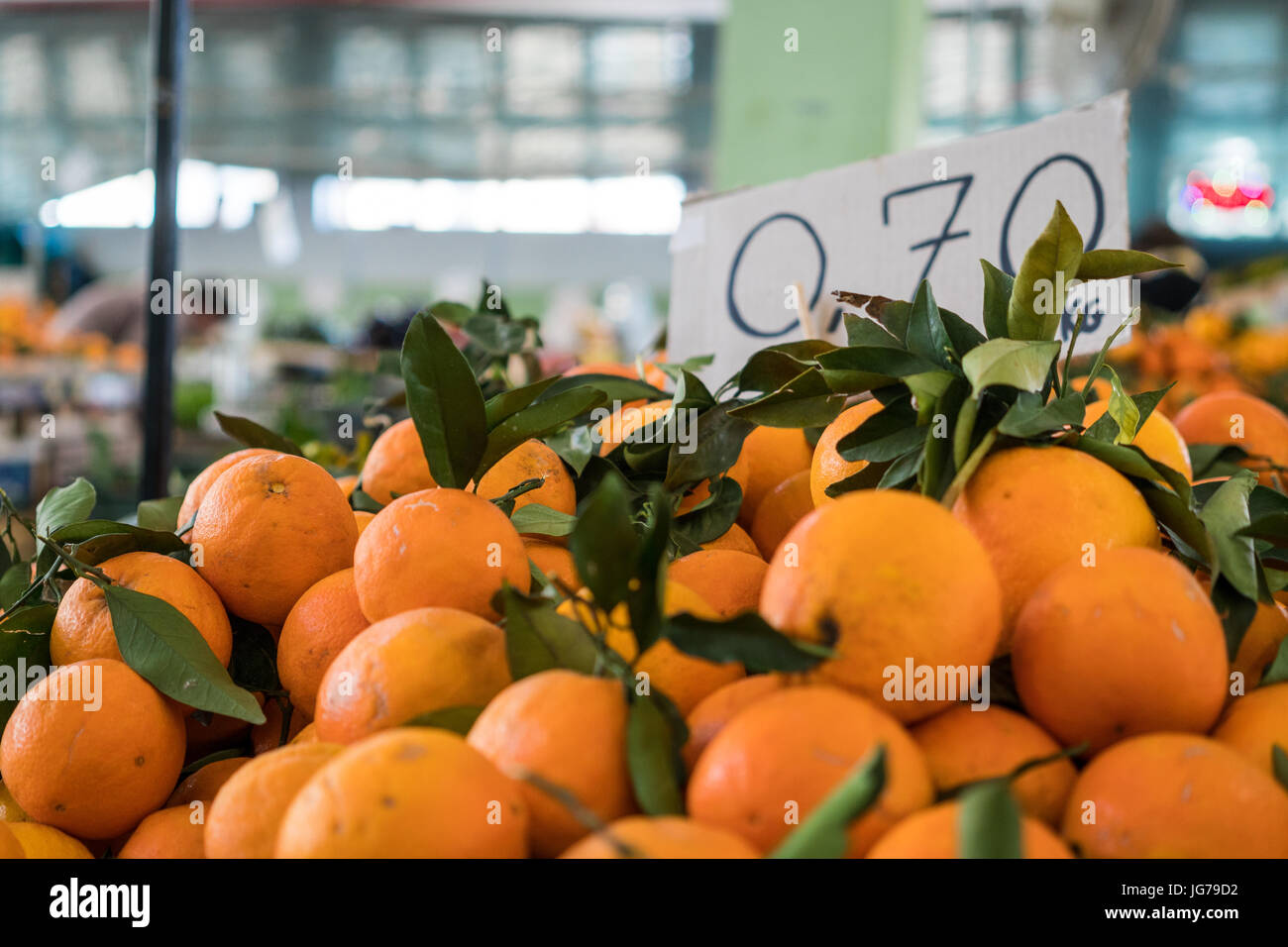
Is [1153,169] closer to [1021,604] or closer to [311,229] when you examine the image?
[311,229]

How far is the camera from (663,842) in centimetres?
46

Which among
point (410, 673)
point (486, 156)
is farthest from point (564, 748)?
point (486, 156)

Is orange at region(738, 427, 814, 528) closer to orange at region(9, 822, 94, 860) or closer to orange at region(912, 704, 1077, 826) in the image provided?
orange at region(912, 704, 1077, 826)

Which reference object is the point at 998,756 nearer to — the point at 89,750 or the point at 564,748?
the point at 564,748

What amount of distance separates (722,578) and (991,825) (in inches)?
14.3

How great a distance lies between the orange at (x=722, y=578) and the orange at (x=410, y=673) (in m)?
0.16

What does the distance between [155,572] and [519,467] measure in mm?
327

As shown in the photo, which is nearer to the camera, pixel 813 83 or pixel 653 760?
pixel 653 760

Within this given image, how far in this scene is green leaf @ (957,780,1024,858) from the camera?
0.44 m

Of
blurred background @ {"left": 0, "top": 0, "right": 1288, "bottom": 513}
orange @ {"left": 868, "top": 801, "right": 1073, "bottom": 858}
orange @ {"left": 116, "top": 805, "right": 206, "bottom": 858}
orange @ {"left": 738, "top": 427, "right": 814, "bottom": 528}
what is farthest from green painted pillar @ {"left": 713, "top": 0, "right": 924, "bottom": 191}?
orange @ {"left": 868, "top": 801, "right": 1073, "bottom": 858}

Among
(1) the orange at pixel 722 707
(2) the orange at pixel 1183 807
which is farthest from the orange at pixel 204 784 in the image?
(2) the orange at pixel 1183 807

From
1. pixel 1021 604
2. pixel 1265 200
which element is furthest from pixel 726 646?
pixel 1265 200

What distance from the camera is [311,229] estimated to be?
685 inches

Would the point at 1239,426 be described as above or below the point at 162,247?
below
